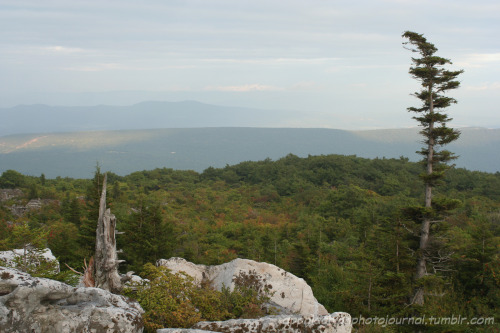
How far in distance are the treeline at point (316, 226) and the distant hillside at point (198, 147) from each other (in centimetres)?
6886

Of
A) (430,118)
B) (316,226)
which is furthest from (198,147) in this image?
(430,118)

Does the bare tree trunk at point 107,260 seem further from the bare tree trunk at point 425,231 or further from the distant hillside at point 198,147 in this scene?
the distant hillside at point 198,147

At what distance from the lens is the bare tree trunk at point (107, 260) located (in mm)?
10617

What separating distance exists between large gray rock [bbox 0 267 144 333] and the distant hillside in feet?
336

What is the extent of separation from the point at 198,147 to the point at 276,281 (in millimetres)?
137198

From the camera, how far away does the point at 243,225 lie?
28.2 m

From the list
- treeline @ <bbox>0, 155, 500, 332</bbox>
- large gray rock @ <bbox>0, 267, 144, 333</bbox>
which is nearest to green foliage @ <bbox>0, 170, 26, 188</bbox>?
treeline @ <bbox>0, 155, 500, 332</bbox>

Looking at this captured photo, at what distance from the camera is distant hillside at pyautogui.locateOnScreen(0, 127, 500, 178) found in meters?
114

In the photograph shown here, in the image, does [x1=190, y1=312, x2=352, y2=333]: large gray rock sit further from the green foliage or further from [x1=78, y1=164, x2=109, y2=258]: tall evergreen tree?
the green foliage

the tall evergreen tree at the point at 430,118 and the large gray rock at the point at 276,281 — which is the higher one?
the tall evergreen tree at the point at 430,118

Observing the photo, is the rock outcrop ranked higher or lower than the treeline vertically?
higher

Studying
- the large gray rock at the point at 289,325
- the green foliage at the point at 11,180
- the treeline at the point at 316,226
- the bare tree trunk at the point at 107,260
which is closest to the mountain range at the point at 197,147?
the green foliage at the point at 11,180

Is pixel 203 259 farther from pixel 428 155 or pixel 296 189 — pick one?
pixel 296 189

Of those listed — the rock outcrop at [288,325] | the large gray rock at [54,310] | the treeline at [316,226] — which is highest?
the large gray rock at [54,310]
